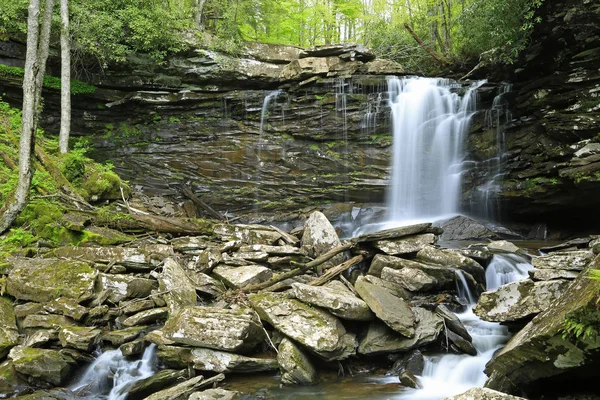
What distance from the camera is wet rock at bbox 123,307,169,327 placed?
646cm

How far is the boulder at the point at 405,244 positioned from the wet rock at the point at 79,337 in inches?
221

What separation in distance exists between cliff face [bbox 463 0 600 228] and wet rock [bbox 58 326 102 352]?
39.8 feet

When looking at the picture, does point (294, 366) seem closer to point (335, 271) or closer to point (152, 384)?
point (152, 384)

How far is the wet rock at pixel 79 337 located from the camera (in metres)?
5.76

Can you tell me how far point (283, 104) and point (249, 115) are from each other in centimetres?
146

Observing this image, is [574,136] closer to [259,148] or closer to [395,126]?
[395,126]

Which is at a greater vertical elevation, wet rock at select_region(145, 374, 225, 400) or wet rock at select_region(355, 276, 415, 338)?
wet rock at select_region(355, 276, 415, 338)

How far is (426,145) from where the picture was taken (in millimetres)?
14875

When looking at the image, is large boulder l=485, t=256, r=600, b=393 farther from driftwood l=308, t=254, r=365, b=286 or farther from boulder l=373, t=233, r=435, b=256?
boulder l=373, t=233, r=435, b=256

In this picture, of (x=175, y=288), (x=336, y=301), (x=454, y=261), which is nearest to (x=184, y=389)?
(x=175, y=288)

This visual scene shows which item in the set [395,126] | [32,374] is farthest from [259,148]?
[32,374]

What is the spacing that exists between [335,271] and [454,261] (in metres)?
2.43

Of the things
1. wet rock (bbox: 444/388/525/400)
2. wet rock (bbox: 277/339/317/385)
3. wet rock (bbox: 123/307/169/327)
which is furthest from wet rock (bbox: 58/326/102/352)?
wet rock (bbox: 444/388/525/400)

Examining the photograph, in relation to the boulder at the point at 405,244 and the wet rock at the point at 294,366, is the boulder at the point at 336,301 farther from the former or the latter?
the boulder at the point at 405,244
